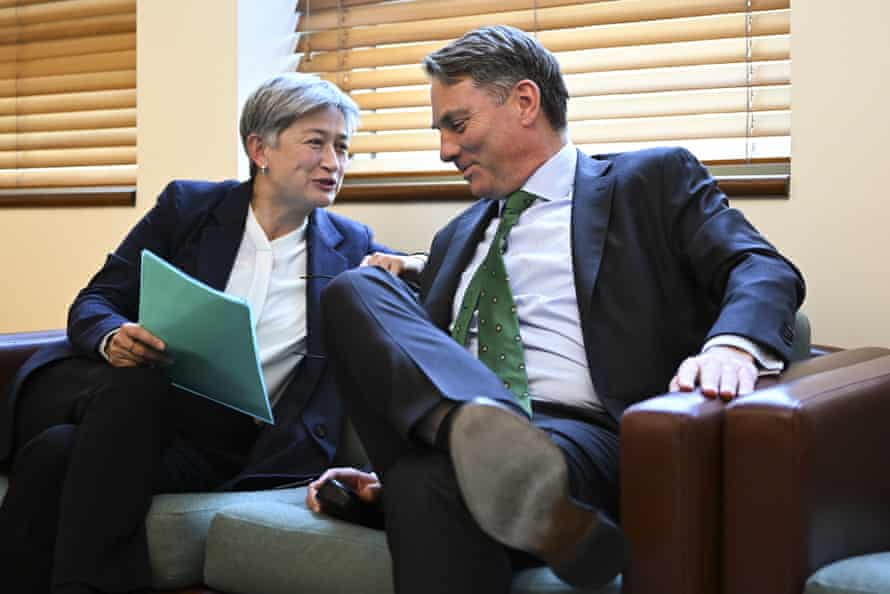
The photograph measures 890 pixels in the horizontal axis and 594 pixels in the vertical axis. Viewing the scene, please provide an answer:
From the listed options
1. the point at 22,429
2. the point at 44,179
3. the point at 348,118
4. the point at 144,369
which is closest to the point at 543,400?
the point at 144,369

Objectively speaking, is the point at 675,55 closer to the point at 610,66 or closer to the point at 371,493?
the point at 610,66

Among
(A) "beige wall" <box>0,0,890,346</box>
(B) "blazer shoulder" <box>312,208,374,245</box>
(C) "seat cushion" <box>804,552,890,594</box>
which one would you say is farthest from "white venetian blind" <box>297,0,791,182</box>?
(C) "seat cushion" <box>804,552,890,594</box>

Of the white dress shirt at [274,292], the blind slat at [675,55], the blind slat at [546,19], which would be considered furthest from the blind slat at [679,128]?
the white dress shirt at [274,292]

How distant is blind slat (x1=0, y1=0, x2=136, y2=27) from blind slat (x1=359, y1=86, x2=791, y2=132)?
1572 mm

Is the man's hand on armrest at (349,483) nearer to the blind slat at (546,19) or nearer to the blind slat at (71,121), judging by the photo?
the blind slat at (546,19)

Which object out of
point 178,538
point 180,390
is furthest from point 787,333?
point 180,390

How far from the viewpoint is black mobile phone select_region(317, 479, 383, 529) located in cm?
205

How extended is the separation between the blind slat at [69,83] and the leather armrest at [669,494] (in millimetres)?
2593

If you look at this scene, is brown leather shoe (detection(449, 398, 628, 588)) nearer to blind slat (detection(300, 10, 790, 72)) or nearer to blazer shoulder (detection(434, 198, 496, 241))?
blazer shoulder (detection(434, 198, 496, 241))

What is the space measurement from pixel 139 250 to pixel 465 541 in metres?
1.38

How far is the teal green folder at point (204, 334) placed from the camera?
2.09 meters

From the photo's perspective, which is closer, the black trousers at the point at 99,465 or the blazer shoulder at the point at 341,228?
the black trousers at the point at 99,465

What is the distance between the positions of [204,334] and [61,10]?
216cm

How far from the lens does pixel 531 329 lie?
2193mm
